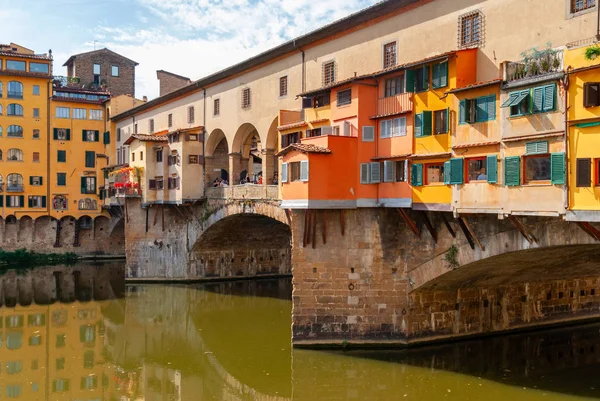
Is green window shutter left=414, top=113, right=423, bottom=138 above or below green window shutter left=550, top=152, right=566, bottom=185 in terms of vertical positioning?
above

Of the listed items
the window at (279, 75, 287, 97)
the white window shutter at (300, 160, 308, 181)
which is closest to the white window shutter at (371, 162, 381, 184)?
the white window shutter at (300, 160, 308, 181)

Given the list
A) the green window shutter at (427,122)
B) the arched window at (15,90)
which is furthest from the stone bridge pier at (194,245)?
the green window shutter at (427,122)

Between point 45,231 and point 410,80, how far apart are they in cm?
4093

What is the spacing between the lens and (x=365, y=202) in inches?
816

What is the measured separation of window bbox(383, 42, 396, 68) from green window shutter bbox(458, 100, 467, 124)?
460 cm

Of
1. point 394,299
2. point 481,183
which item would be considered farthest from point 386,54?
point 394,299

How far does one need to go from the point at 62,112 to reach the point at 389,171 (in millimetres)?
39904

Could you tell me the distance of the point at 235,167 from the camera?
105ft

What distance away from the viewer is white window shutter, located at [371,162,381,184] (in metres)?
20.7

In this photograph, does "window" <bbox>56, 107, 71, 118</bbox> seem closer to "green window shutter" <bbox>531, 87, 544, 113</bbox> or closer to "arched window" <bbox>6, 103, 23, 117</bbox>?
"arched window" <bbox>6, 103, 23, 117</bbox>

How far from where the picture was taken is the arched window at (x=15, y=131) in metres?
49.6

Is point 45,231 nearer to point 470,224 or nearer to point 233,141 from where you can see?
point 233,141

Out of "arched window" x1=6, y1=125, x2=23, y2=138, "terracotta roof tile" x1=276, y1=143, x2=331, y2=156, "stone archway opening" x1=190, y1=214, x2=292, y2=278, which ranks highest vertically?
"arched window" x1=6, y1=125, x2=23, y2=138

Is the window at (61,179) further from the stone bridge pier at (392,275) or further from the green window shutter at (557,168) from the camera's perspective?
the green window shutter at (557,168)
